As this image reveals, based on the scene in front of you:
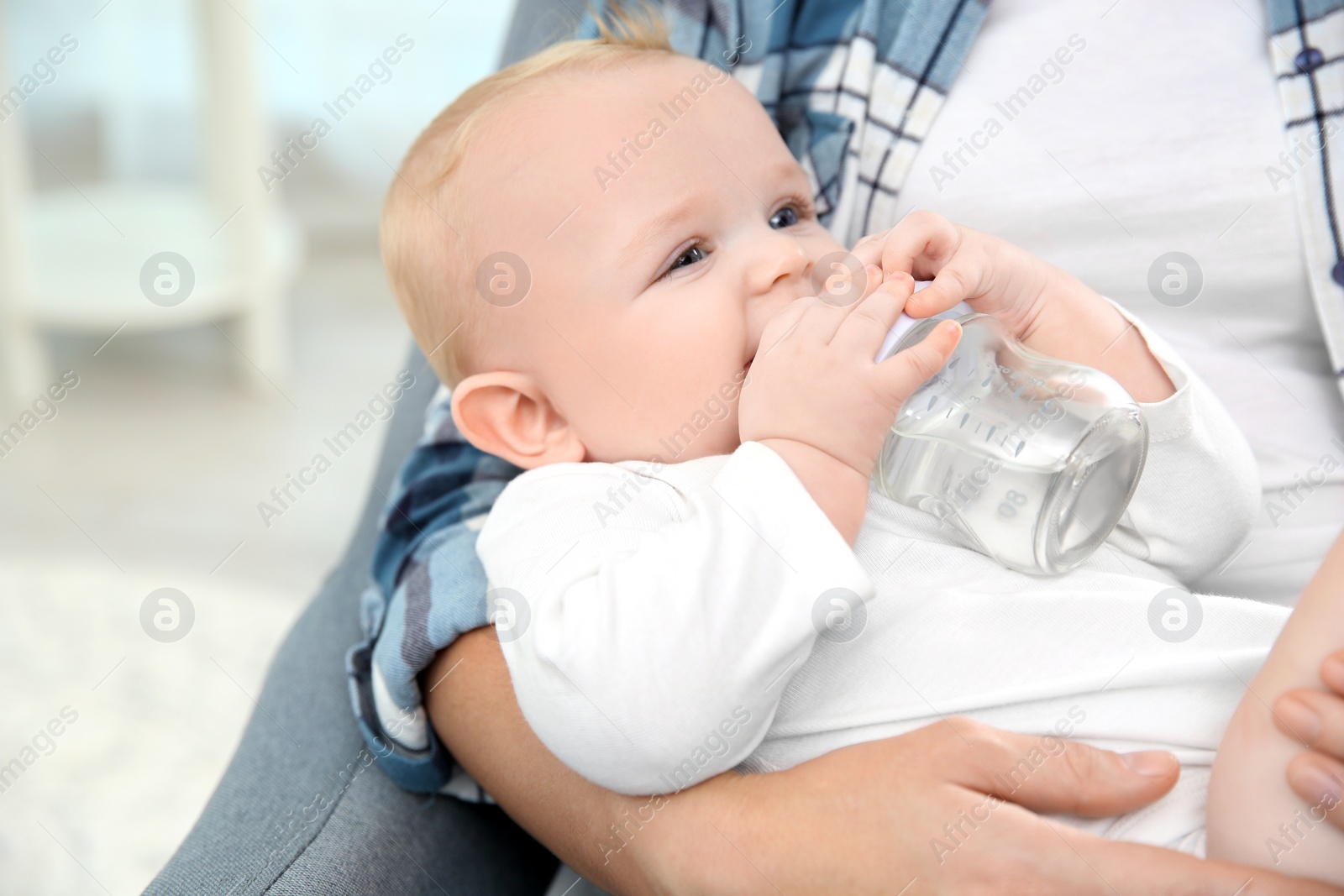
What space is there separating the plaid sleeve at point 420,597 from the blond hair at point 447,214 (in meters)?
0.09

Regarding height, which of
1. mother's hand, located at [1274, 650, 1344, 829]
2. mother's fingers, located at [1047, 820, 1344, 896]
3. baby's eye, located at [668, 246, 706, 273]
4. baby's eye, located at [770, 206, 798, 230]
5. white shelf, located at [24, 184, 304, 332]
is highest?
baby's eye, located at [668, 246, 706, 273]

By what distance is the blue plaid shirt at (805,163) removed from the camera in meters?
0.87

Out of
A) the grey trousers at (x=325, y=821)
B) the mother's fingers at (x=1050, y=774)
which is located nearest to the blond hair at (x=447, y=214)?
the grey trousers at (x=325, y=821)

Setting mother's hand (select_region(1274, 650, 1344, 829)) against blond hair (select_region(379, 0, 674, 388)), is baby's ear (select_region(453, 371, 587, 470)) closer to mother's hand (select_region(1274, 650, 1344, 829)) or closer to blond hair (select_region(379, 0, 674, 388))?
blond hair (select_region(379, 0, 674, 388))

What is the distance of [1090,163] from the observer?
0.98 m

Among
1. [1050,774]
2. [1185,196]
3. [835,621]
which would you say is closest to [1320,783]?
[1050,774]

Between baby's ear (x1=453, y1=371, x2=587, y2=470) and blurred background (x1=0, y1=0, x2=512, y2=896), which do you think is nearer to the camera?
baby's ear (x1=453, y1=371, x2=587, y2=470)

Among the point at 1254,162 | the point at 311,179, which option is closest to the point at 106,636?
the point at 1254,162

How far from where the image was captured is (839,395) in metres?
0.74

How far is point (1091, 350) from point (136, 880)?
1.27 metres

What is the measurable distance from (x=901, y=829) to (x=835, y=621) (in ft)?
0.44

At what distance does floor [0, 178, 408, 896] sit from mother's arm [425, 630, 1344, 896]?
2.93ft

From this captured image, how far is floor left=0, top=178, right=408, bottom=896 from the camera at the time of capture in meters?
1.46

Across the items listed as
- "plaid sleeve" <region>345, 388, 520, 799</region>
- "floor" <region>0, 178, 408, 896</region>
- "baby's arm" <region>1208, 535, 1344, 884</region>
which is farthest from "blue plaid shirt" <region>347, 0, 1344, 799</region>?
"floor" <region>0, 178, 408, 896</region>
